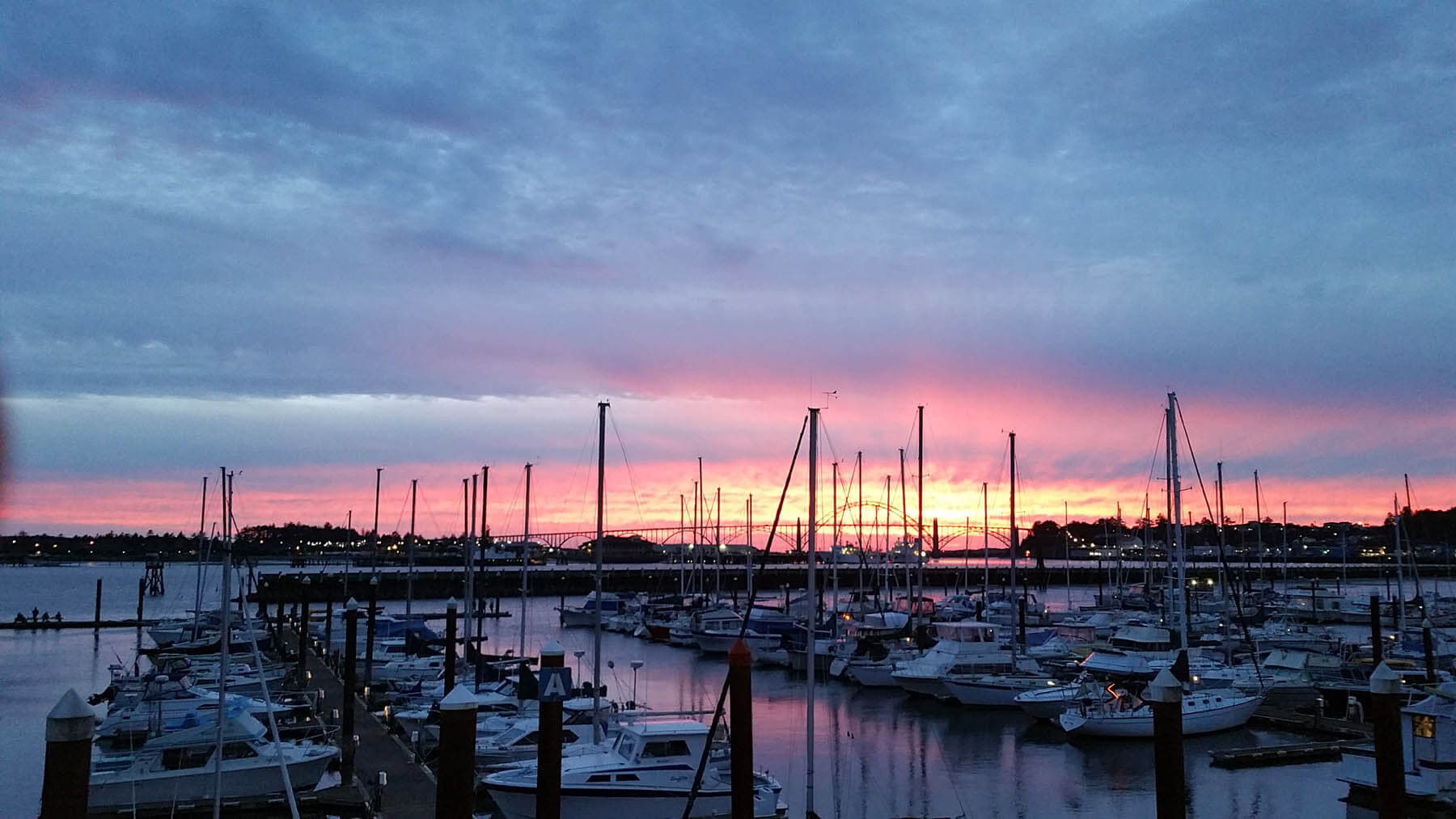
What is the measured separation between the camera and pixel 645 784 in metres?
22.2

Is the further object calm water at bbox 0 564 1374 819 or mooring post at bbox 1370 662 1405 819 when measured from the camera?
calm water at bbox 0 564 1374 819

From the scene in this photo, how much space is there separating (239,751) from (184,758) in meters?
1.17

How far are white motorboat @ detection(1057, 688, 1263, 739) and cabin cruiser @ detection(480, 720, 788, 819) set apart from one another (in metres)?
16.7

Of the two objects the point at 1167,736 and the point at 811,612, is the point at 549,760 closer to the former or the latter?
the point at 811,612

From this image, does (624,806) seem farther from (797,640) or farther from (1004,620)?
(1004,620)

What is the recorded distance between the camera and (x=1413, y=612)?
81.2 m

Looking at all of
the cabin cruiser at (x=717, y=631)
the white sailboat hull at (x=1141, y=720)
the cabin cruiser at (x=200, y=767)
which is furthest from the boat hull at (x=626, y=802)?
the cabin cruiser at (x=717, y=631)

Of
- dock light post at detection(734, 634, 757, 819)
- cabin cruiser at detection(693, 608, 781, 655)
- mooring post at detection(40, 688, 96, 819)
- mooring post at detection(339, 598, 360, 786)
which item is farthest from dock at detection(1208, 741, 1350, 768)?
cabin cruiser at detection(693, 608, 781, 655)

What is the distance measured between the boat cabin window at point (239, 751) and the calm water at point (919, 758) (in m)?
6.13

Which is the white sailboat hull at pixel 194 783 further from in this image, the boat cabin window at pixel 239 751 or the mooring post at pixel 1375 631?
the mooring post at pixel 1375 631

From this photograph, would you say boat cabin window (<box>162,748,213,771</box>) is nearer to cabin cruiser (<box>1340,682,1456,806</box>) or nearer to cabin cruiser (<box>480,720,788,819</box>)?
cabin cruiser (<box>480,720,788,819</box>)

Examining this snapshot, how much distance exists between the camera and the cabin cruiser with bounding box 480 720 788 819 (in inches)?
867

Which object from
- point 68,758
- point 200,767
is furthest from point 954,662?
point 68,758

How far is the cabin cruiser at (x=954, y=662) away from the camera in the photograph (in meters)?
43.6
